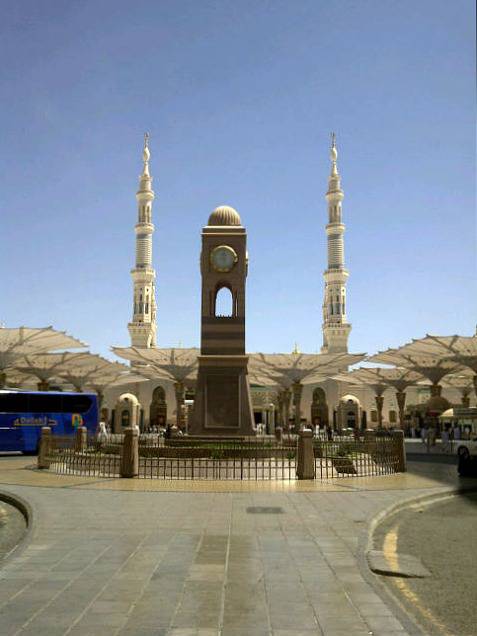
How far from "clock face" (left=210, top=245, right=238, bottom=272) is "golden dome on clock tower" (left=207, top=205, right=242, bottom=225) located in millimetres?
1517

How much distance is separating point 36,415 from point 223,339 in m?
9.57

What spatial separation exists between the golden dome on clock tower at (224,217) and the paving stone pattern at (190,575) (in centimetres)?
2004

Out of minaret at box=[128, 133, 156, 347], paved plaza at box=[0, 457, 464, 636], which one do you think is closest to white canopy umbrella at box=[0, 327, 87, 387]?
paved plaza at box=[0, 457, 464, 636]

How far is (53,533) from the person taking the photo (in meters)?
9.46

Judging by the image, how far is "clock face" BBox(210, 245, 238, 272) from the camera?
29.5 metres

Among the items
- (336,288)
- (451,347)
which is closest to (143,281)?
(336,288)

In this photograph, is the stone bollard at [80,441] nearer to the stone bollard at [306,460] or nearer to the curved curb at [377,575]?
the stone bollard at [306,460]

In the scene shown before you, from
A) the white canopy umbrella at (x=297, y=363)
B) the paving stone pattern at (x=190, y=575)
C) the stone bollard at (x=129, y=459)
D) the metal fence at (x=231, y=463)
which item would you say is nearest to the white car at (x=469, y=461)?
the metal fence at (x=231, y=463)

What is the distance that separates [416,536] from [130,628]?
6.44 metres

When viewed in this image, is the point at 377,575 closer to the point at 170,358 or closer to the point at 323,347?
the point at 170,358

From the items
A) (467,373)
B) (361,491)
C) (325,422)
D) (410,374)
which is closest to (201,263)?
(361,491)

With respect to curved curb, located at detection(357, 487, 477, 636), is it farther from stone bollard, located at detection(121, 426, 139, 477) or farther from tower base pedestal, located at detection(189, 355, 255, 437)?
tower base pedestal, located at detection(189, 355, 255, 437)

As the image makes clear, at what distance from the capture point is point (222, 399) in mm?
27875

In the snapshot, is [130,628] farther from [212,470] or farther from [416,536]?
[212,470]
